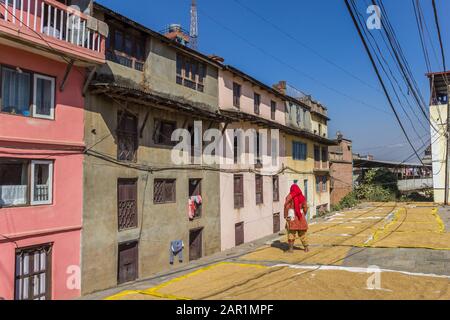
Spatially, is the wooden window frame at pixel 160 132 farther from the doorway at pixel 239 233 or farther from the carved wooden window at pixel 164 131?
the doorway at pixel 239 233

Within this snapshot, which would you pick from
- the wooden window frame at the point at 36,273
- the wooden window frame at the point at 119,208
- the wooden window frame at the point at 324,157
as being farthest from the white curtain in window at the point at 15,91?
the wooden window frame at the point at 324,157

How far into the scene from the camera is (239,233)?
2008cm

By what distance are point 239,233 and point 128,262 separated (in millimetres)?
8285

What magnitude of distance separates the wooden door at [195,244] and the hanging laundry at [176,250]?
991 mm

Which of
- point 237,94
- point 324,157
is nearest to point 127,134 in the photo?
point 237,94

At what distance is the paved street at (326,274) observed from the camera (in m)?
8.03

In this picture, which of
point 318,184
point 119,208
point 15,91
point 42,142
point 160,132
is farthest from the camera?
point 318,184

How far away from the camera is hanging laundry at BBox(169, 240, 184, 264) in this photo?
14828 millimetres

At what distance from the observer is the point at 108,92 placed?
39.0 feet

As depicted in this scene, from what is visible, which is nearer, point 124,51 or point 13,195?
point 13,195

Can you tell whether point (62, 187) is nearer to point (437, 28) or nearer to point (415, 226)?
point (437, 28)

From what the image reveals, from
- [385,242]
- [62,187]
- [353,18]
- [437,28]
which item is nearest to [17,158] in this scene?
[62,187]

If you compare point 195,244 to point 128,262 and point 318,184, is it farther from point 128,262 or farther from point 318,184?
point 318,184

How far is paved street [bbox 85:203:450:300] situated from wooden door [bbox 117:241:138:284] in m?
1.80
